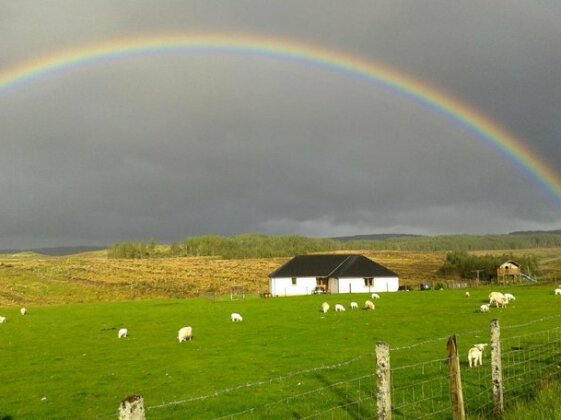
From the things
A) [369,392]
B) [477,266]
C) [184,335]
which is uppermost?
[477,266]

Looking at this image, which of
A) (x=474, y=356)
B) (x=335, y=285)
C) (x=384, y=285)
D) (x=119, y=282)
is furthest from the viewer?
(x=119, y=282)

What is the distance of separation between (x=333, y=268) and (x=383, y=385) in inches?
3404

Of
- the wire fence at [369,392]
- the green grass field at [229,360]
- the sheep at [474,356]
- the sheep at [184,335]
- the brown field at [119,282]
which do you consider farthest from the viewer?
the brown field at [119,282]

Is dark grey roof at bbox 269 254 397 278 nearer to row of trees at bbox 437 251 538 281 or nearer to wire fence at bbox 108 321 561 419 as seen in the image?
row of trees at bbox 437 251 538 281

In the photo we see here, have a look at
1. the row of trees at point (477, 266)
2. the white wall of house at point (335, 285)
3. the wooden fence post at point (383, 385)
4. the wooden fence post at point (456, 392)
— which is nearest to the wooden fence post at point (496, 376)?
the wooden fence post at point (456, 392)

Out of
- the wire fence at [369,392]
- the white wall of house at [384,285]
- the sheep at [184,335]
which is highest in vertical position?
the wire fence at [369,392]

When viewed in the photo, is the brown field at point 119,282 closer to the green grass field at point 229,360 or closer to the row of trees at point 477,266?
the row of trees at point 477,266

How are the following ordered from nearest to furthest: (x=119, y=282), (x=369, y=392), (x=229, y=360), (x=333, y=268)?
1. (x=369, y=392)
2. (x=229, y=360)
3. (x=333, y=268)
4. (x=119, y=282)

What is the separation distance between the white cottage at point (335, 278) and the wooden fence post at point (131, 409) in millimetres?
85184

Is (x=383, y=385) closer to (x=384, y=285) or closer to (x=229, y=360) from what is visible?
(x=229, y=360)

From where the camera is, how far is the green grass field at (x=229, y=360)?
15727 millimetres

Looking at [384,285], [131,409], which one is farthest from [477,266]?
[131,409]

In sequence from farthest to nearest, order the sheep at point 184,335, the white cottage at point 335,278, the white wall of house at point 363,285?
the white cottage at point 335,278
the white wall of house at point 363,285
the sheep at point 184,335

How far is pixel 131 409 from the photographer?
494 cm
